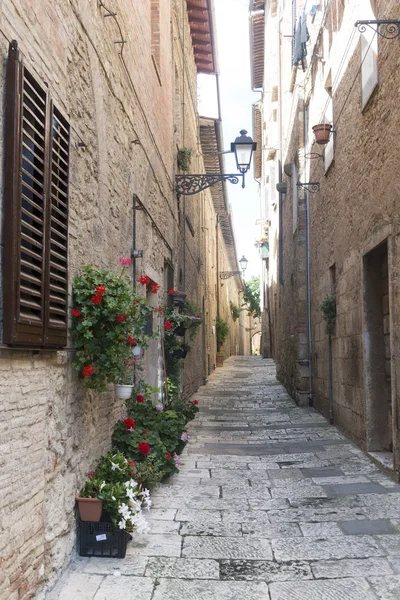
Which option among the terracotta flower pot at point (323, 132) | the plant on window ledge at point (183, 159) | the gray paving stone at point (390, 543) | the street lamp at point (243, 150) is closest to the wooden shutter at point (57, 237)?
the gray paving stone at point (390, 543)

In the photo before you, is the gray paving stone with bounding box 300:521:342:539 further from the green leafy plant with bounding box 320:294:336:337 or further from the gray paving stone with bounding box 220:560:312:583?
the green leafy plant with bounding box 320:294:336:337

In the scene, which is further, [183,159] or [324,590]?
[183,159]

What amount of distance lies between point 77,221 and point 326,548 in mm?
2837

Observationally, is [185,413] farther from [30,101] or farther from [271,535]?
[30,101]

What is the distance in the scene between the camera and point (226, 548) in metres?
4.12

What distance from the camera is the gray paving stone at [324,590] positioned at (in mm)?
3326

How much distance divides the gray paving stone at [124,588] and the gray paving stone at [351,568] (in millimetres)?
1031

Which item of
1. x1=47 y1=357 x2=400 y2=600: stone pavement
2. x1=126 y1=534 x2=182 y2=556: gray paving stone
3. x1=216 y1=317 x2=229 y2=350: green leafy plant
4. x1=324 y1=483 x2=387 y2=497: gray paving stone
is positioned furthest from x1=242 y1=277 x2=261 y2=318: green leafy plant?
x1=126 y1=534 x2=182 y2=556: gray paving stone

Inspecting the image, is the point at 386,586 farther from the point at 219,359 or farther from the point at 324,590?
the point at 219,359

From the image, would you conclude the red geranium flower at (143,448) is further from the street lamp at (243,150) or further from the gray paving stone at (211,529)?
Answer: the street lamp at (243,150)

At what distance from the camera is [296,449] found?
761cm

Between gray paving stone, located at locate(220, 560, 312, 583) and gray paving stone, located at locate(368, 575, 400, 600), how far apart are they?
1.26 feet

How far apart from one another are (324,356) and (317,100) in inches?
182

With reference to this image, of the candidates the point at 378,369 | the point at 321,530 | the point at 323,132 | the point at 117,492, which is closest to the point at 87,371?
the point at 117,492
